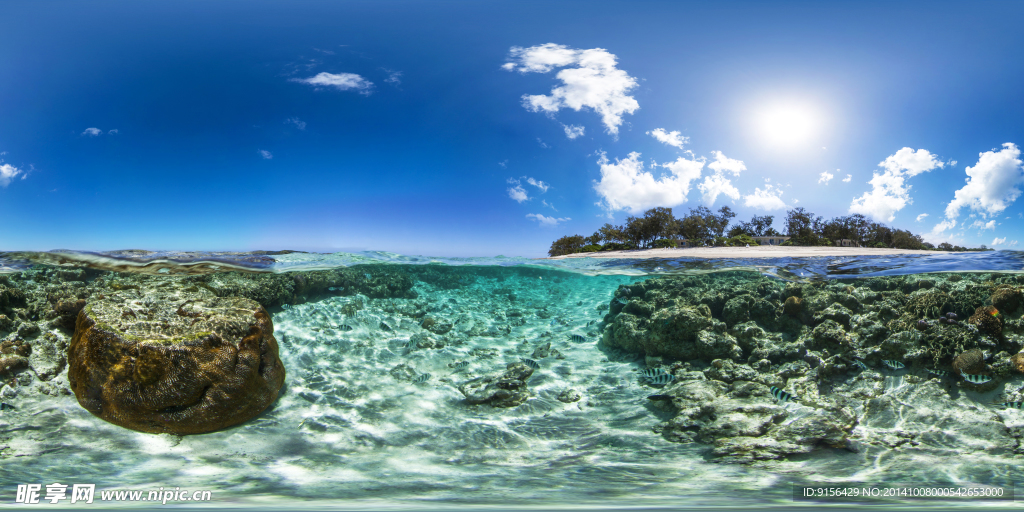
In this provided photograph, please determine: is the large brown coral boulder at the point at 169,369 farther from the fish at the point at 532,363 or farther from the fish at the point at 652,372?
the fish at the point at 652,372

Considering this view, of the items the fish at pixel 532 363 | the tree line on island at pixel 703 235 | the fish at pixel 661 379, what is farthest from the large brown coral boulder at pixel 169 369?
the tree line on island at pixel 703 235

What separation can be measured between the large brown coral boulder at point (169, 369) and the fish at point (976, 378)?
11.1m

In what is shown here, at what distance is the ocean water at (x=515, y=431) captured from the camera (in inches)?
164

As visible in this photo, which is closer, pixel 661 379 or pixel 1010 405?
pixel 1010 405

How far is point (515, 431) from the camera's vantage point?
5754 millimetres

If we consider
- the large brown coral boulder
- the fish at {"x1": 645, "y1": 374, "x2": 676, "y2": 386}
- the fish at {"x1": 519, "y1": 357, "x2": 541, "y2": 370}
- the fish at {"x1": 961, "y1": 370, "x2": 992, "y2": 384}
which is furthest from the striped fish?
the large brown coral boulder

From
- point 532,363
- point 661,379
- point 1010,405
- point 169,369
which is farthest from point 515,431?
point 1010,405

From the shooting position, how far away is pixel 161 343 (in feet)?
17.6

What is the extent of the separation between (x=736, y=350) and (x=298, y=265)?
13.1m

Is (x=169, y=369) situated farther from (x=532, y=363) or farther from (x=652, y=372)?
(x=652, y=372)

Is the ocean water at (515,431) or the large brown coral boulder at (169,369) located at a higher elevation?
the large brown coral boulder at (169,369)

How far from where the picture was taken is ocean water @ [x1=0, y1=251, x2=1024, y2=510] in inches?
164

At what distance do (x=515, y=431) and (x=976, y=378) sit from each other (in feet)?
24.2

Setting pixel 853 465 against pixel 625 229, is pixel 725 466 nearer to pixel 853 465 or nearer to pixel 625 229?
pixel 853 465
